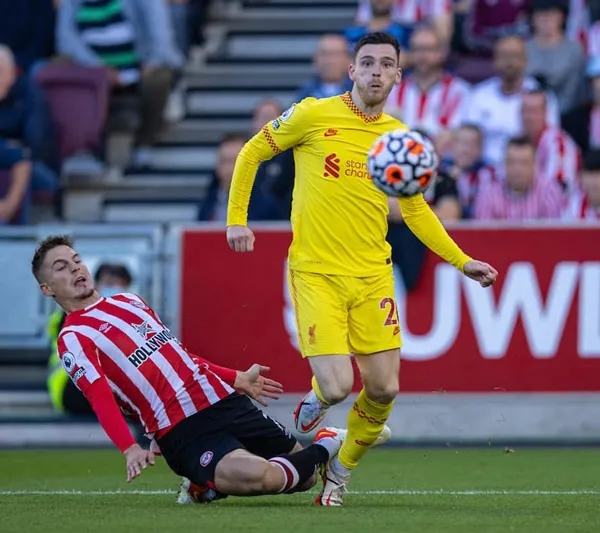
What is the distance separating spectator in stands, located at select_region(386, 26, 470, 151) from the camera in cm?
1345

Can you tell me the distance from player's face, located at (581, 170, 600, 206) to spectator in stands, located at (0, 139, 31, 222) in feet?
15.3

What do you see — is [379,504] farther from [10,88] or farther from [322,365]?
[10,88]

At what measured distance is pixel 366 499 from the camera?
28.0ft

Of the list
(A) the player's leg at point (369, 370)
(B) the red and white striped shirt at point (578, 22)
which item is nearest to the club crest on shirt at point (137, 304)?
(A) the player's leg at point (369, 370)

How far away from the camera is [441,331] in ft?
39.4

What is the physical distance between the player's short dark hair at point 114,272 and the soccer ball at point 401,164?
4629 millimetres

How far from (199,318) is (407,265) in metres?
1.62

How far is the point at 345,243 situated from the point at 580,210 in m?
4.78

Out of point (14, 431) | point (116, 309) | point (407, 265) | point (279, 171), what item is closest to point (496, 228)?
point (407, 265)

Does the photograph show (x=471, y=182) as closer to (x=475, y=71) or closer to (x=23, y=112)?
(x=475, y=71)

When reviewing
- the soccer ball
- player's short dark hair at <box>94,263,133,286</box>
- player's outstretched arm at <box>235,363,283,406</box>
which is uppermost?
the soccer ball

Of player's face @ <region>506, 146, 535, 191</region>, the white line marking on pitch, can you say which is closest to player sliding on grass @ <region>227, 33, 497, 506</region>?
the white line marking on pitch

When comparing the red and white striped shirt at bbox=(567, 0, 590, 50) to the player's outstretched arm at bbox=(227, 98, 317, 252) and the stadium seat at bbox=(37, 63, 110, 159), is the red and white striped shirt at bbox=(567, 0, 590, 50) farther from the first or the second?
the player's outstretched arm at bbox=(227, 98, 317, 252)

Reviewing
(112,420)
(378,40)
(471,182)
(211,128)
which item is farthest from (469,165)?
Answer: (112,420)
